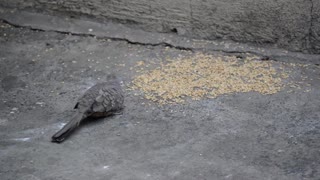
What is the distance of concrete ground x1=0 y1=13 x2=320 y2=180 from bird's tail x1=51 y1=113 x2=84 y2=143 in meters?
0.04

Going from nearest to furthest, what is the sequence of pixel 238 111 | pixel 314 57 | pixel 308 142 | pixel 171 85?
pixel 308 142, pixel 238 111, pixel 171 85, pixel 314 57

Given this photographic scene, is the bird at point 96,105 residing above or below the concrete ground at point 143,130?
above

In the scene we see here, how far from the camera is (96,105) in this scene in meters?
3.74

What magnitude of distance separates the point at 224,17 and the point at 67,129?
1.66 metres

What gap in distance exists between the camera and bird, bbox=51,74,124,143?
11.9 feet

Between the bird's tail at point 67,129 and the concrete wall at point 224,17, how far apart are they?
1459 millimetres

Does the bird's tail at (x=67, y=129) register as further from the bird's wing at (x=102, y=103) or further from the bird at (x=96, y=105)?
the bird's wing at (x=102, y=103)

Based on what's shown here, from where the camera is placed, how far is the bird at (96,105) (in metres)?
3.62

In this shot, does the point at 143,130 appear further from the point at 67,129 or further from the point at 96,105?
the point at 67,129

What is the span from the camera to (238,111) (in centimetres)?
389

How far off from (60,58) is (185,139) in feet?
4.98

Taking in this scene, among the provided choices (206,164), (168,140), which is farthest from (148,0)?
(206,164)

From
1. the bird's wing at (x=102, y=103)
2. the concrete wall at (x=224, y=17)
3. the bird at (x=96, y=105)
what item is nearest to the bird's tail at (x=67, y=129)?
the bird at (x=96, y=105)

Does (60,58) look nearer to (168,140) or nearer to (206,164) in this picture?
(168,140)
